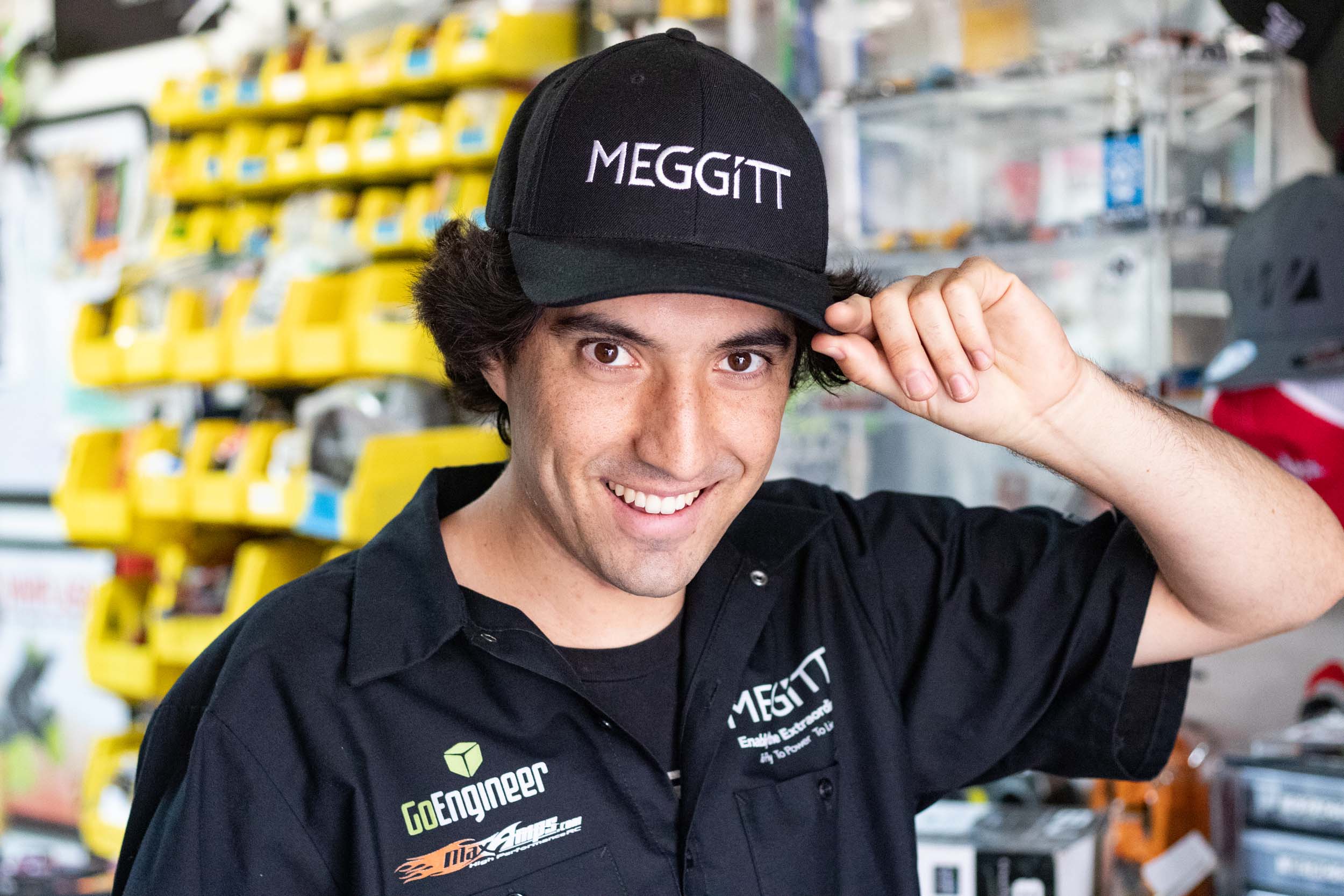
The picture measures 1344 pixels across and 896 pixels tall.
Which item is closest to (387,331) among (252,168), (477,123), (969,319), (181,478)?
(477,123)

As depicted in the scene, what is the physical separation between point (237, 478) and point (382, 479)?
2.01 ft

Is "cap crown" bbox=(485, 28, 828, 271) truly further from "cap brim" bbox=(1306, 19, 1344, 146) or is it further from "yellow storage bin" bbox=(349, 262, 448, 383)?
"yellow storage bin" bbox=(349, 262, 448, 383)

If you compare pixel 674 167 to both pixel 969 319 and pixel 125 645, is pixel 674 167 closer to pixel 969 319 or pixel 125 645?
pixel 969 319

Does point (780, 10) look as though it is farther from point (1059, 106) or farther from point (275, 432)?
point (275, 432)

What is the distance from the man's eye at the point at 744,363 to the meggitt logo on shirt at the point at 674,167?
0.59ft

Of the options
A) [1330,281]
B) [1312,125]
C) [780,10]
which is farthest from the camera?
[780,10]

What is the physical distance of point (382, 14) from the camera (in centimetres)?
351

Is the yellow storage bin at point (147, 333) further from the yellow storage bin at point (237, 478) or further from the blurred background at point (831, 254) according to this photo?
the yellow storage bin at point (237, 478)

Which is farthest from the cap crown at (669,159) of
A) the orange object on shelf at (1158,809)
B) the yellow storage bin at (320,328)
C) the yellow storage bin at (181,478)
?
the yellow storage bin at (181,478)

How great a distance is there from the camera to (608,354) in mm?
1236

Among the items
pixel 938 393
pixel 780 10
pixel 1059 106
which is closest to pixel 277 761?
pixel 938 393

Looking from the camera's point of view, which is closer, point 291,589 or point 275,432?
point 291,589

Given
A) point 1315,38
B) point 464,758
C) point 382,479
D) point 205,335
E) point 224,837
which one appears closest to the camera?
point 224,837

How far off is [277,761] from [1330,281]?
74.5 inches
